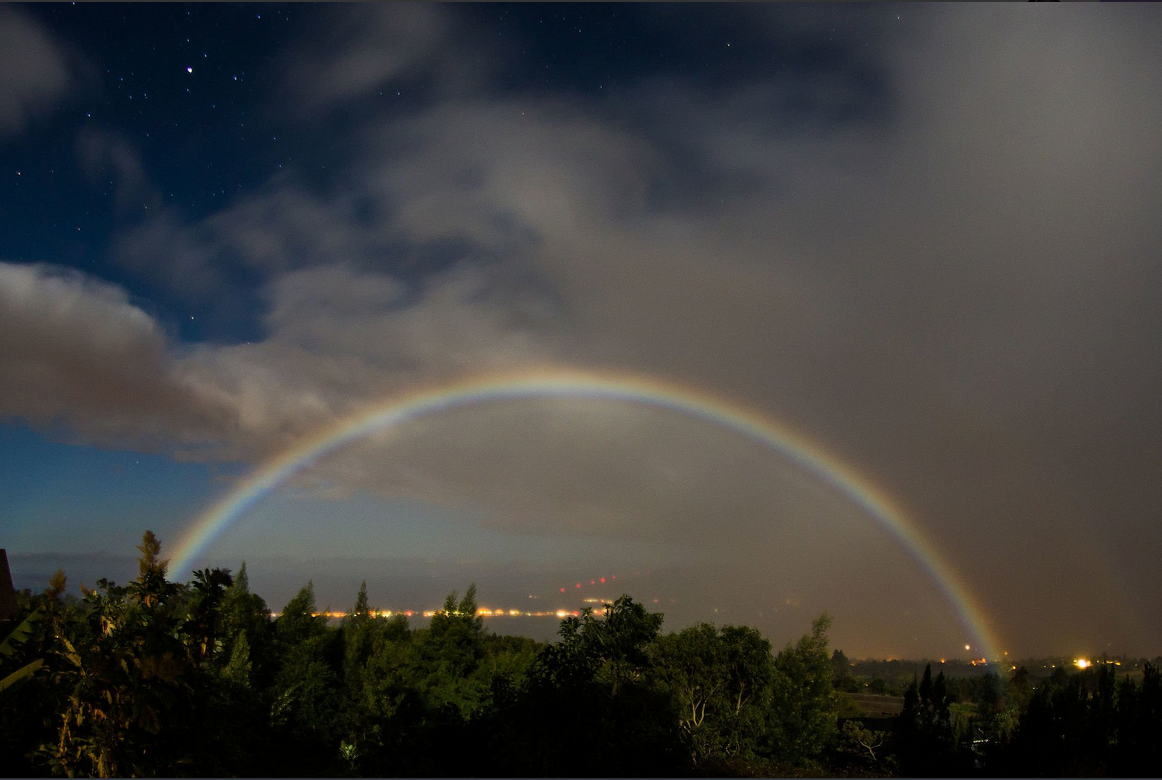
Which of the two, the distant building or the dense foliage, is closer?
the dense foliage

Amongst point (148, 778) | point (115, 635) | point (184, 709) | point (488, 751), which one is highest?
point (115, 635)

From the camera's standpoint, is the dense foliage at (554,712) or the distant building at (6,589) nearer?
the dense foliage at (554,712)

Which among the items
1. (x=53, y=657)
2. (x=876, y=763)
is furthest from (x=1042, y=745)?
(x=53, y=657)

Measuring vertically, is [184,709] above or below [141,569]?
below

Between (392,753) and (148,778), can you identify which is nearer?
(148,778)

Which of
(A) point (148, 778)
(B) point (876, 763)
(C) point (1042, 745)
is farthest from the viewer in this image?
(B) point (876, 763)

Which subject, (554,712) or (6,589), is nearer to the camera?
(554,712)

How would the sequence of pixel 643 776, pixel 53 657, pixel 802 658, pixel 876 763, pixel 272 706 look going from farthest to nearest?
pixel 272 706, pixel 802 658, pixel 876 763, pixel 643 776, pixel 53 657

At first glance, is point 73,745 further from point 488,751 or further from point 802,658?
point 802,658
